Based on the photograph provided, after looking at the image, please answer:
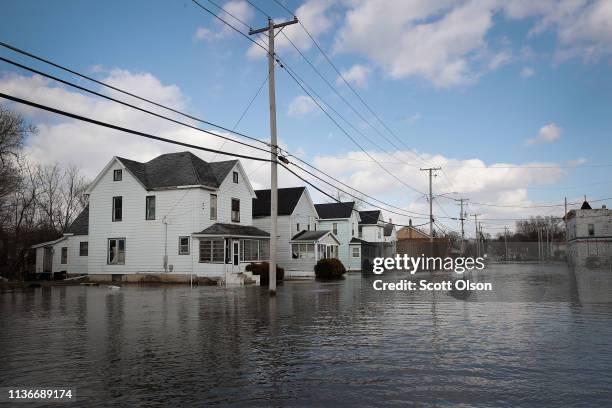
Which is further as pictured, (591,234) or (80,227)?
(591,234)

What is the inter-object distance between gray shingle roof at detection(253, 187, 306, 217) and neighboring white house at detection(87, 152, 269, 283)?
6.86 meters

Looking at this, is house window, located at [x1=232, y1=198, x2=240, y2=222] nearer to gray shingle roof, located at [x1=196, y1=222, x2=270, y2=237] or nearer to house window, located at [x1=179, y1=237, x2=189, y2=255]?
gray shingle roof, located at [x1=196, y1=222, x2=270, y2=237]

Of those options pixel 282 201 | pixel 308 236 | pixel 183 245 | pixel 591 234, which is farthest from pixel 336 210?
pixel 591 234

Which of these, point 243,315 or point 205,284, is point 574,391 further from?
point 205,284

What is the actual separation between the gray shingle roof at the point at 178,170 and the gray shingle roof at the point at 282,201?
833 centimetres

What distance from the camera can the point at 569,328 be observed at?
42.6 ft

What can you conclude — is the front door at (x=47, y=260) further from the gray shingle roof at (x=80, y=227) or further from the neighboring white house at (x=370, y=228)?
the neighboring white house at (x=370, y=228)

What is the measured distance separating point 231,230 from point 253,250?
3.45 meters

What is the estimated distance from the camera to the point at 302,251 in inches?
1938

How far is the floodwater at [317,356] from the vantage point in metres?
7.11

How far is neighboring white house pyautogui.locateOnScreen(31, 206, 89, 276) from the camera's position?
1705 inches

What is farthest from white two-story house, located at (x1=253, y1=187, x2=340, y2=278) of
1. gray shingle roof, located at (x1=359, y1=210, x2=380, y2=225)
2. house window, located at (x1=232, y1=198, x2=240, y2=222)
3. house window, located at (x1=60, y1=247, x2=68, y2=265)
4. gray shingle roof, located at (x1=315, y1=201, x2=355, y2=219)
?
gray shingle roof, located at (x1=359, y1=210, x2=380, y2=225)

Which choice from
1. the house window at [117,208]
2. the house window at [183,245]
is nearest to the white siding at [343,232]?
the house window at [183,245]

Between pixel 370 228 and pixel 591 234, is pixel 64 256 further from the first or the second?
pixel 591 234
